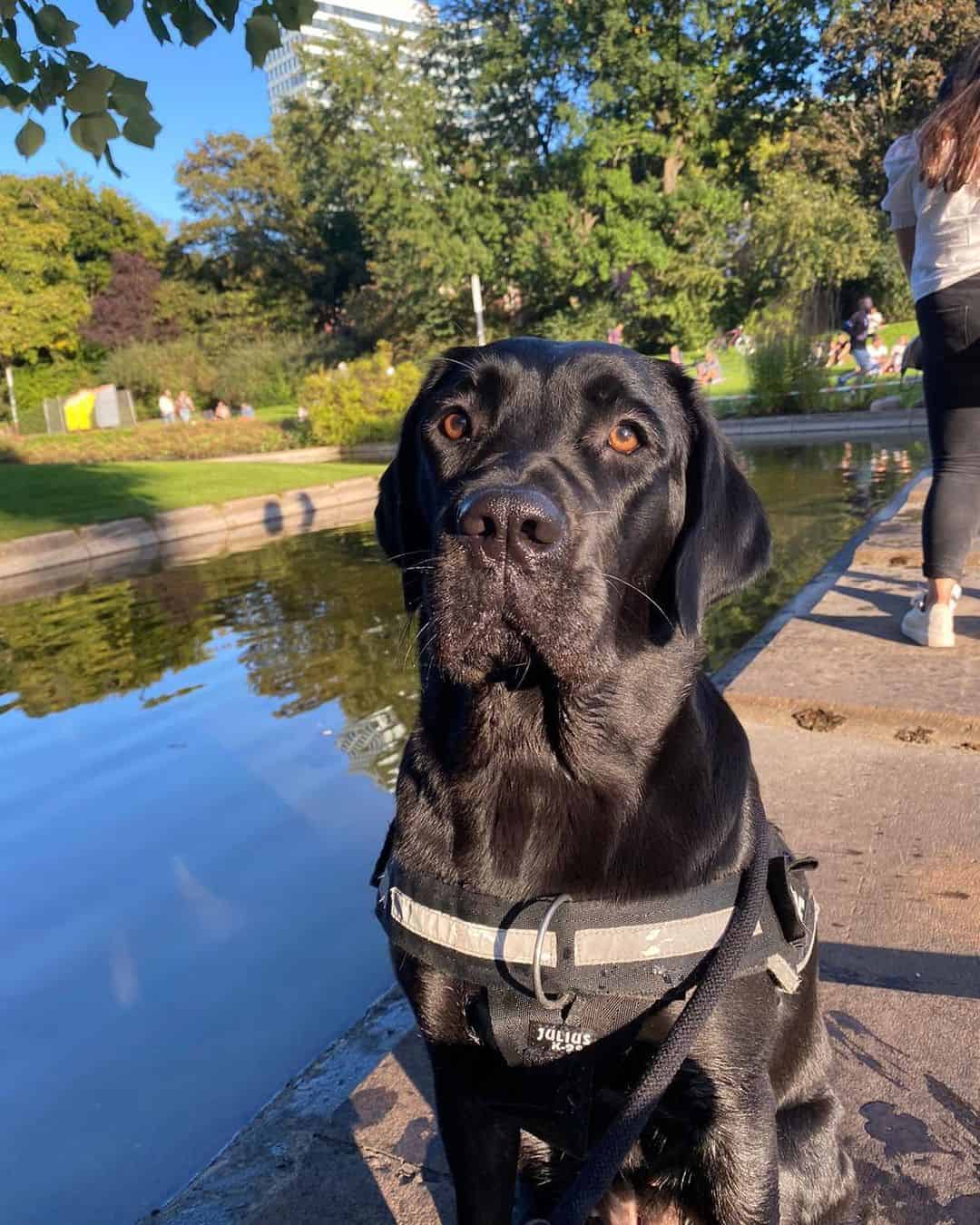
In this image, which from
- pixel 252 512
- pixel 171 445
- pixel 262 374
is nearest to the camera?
pixel 252 512

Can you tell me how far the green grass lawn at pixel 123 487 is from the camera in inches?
530

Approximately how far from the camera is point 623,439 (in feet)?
6.52

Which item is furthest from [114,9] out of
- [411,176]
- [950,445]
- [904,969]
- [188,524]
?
[411,176]

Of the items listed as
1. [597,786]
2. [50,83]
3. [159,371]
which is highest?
[159,371]

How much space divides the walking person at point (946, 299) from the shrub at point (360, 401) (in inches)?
821

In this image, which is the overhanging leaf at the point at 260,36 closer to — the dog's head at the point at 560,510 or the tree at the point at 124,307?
the dog's head at the point at 560,510

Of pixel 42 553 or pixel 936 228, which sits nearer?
pixel 936 228

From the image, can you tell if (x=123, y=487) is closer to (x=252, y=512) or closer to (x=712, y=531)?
(x=252, y=512)

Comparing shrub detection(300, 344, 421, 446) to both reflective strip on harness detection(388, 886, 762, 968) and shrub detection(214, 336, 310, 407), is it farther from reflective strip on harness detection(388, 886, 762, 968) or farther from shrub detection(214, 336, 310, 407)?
reflective strip on harness detection(388, 886, 762, 968)

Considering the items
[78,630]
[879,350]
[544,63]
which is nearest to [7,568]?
[78,630]

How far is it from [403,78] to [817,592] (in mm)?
33099

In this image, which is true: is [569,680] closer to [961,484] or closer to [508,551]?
[508,551]

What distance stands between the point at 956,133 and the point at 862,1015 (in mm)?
3481

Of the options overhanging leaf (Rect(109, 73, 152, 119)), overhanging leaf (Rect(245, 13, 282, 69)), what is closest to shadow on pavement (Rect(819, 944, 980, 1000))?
overhanging leaf (Rect(109, 73, 152, 119))
